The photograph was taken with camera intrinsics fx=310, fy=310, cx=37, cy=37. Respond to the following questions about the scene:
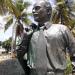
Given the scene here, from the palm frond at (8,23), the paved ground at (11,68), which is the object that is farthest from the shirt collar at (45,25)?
the palm frond at (8,23)

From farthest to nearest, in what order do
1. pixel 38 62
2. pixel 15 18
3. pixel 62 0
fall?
pixel 15 18, pixel 62 0, pixel 38 62

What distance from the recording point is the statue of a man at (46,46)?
7.82ft

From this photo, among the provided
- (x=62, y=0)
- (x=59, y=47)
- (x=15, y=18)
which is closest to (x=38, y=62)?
(x=59, y=47)

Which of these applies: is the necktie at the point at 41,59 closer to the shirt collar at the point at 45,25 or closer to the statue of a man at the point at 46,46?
the statue of a man at the point at 46,46

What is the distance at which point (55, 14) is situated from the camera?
23.9 meters

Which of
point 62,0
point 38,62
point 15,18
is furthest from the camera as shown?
point 15,18

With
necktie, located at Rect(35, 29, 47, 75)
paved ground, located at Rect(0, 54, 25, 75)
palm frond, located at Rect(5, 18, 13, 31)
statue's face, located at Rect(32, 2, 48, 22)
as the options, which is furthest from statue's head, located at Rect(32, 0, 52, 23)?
palm frond, located at Rect(5, 18, 13, 31)

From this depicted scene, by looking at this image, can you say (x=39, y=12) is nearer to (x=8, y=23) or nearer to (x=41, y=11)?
(x=41, y=11)

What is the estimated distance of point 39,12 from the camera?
2.46 meters

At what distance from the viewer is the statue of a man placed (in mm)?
2385

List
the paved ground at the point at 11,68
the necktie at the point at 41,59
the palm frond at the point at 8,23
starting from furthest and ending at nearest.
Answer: the palm frond at the point at 8,23 < the paved ground at the point at 11,68 < the necktie at the point at 41,59

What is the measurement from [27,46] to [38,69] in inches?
9.2

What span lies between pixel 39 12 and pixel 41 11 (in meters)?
0.02

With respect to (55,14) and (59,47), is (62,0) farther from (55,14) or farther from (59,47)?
(59,47)
